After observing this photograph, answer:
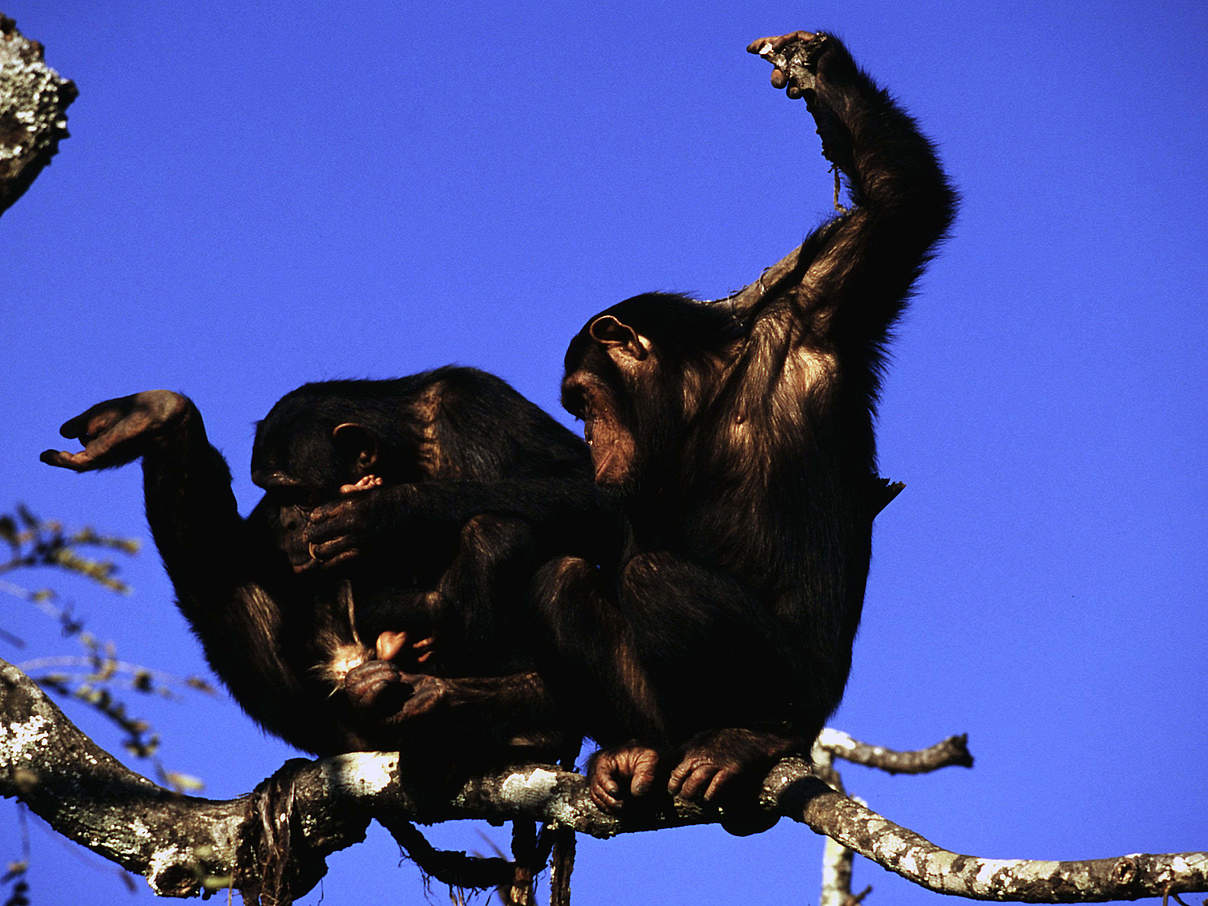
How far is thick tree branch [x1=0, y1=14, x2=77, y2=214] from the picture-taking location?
279 centimetres

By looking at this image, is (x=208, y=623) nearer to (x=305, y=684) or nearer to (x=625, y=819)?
(x=305, y=684)

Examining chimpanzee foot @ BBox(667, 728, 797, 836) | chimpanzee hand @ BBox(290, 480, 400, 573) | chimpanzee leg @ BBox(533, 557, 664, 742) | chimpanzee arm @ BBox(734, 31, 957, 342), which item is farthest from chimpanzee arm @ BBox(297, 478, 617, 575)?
chimpanzee foot @ BBox(667, 728, 797, 836)

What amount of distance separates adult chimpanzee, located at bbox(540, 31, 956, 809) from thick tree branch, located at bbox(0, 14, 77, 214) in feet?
7.72

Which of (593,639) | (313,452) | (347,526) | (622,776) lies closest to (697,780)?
(622,776)

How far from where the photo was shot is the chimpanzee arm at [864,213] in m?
4.61

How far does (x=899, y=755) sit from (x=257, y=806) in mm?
3769

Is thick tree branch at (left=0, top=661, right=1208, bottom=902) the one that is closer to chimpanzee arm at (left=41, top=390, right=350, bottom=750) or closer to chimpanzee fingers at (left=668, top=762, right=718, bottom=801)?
chimpanzee fingers at (left=668, top=762, right=718, bottom=801)

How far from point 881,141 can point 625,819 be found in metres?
2.50

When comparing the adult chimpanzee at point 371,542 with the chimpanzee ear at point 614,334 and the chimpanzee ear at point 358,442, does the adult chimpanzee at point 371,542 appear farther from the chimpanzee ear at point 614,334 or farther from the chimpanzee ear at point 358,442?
the chimpanzee ear at point 614,334

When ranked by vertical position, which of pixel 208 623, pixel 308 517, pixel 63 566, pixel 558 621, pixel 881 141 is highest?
pixel 881 141

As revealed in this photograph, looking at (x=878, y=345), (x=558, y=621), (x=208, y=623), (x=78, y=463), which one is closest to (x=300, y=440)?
(x=208, y=623)

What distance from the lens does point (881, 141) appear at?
15.5 ft

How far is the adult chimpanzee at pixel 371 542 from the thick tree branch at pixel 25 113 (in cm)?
189

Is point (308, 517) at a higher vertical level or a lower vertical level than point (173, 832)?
higher
